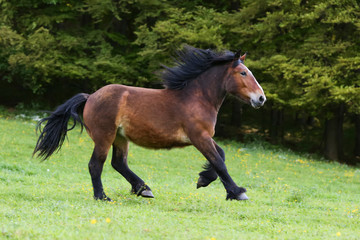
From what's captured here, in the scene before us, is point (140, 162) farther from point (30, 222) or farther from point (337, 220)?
point (30, 222)

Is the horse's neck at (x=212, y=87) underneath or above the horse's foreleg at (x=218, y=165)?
above

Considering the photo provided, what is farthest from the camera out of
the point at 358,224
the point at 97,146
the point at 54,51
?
the point at 54,51

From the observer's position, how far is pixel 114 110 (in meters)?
8.09

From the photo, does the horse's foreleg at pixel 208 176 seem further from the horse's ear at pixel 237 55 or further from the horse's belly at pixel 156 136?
the horse's ear at pixel 237 55

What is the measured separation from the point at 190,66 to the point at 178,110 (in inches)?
36.9

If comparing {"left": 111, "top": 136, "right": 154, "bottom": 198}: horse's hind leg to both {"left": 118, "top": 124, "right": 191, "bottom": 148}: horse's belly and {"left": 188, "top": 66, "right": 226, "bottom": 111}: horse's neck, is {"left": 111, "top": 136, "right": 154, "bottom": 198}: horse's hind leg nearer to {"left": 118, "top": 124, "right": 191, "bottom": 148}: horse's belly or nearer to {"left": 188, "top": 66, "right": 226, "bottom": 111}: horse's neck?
{"left": 118, "top": 124, "right": 191, "bottom": 148}: horse's belly

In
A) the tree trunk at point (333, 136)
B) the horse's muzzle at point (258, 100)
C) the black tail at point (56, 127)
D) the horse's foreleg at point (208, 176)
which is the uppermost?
the horse's muzzle at point (258, 100)

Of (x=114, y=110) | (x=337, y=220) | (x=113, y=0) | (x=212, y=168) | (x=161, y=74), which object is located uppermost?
(x=113, y=0)

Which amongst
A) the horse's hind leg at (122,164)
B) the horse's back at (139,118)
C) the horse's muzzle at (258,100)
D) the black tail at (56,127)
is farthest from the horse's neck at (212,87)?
the black tail at (56,127)

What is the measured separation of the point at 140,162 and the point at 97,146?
8.94 metres

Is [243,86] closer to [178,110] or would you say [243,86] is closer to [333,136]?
[178,110]

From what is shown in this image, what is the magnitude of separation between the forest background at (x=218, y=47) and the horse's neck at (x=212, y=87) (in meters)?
11.5

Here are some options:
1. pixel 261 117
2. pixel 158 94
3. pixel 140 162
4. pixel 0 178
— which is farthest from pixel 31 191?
pixel 261 117

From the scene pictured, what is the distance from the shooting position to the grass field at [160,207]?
591 centimetres
